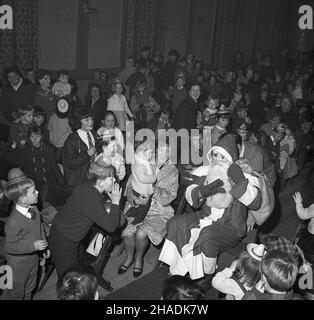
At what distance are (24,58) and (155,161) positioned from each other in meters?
4.99

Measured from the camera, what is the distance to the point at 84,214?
12.2 feet

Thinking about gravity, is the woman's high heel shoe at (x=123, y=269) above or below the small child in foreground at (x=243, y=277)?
below

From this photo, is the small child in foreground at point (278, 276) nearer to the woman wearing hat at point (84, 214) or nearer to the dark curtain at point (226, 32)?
the woman wearing hat at point (84, 214)

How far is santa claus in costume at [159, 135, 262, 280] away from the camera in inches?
157

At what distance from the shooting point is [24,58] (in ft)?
28.0

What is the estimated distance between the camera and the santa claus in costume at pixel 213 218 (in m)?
3.98

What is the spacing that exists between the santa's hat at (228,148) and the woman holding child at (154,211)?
0.61m

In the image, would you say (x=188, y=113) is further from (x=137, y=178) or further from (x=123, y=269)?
(x=123, y=269)

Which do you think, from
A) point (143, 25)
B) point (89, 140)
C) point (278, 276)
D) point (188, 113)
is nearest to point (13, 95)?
point (89, 140)

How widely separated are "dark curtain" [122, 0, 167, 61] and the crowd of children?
0.45m

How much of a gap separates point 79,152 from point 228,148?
198 cm

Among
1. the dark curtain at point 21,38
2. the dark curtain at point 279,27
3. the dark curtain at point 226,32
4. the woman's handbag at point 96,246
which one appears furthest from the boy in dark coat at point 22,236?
the dark curtain at point 279,27

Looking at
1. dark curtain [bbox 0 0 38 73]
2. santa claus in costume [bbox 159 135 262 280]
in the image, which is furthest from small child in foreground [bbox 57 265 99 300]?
dark curtain [bbox 0 0 38 73]
